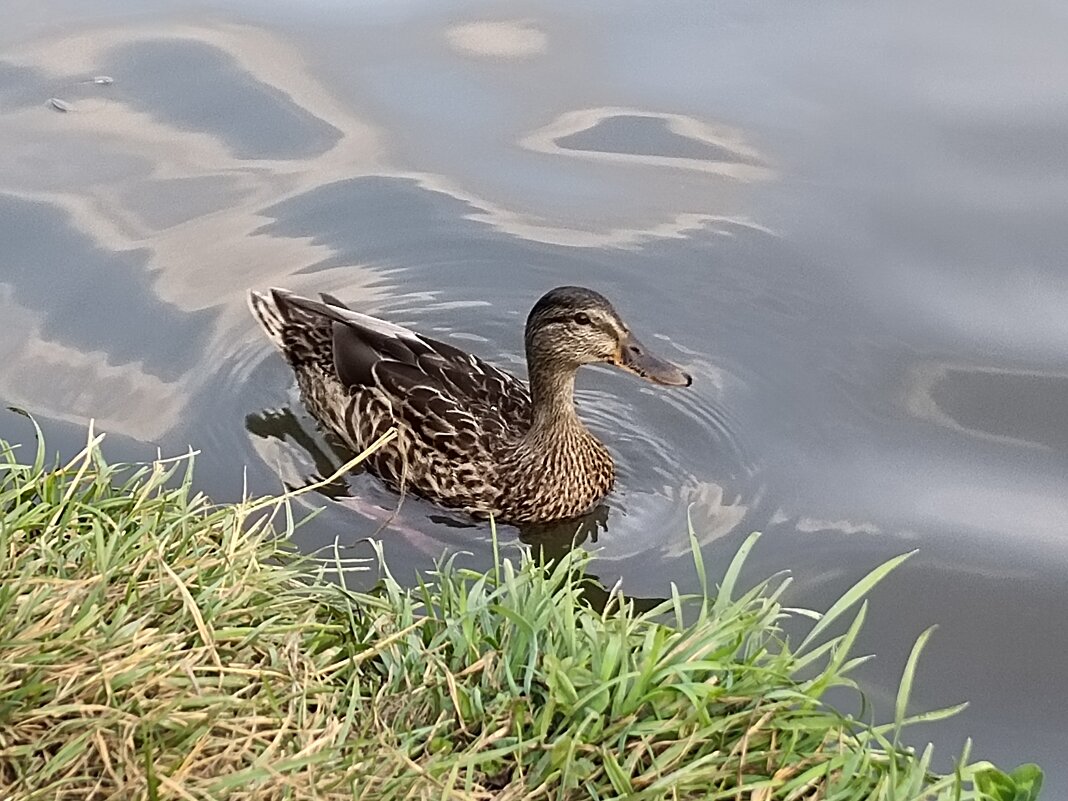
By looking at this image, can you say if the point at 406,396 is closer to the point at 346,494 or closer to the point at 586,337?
the point at 346,494

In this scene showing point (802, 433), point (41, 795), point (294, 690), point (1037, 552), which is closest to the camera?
point (41, 795)

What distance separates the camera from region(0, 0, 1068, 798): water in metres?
4.98

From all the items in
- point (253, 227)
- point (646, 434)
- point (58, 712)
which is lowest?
point (646, 434)

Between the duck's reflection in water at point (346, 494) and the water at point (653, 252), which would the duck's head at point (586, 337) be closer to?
the water at point (653, 252)

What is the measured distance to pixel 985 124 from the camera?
6766 millimetres

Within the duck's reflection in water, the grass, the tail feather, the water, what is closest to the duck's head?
the water

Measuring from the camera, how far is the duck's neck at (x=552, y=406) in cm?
556

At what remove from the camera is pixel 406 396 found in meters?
5.63

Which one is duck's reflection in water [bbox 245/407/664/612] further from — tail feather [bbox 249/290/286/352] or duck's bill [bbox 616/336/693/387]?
duck's bill [bbox 616/336/693/387]

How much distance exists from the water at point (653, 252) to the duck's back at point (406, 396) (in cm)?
15

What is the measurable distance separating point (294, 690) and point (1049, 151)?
16.5 ft

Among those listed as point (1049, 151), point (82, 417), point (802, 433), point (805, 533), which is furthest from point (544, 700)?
point (1049, 151)

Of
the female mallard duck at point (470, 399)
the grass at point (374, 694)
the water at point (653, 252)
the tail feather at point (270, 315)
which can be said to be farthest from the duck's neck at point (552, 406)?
the grass at point (374, 694)

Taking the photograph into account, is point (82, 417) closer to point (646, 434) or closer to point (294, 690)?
point (646, 434)
